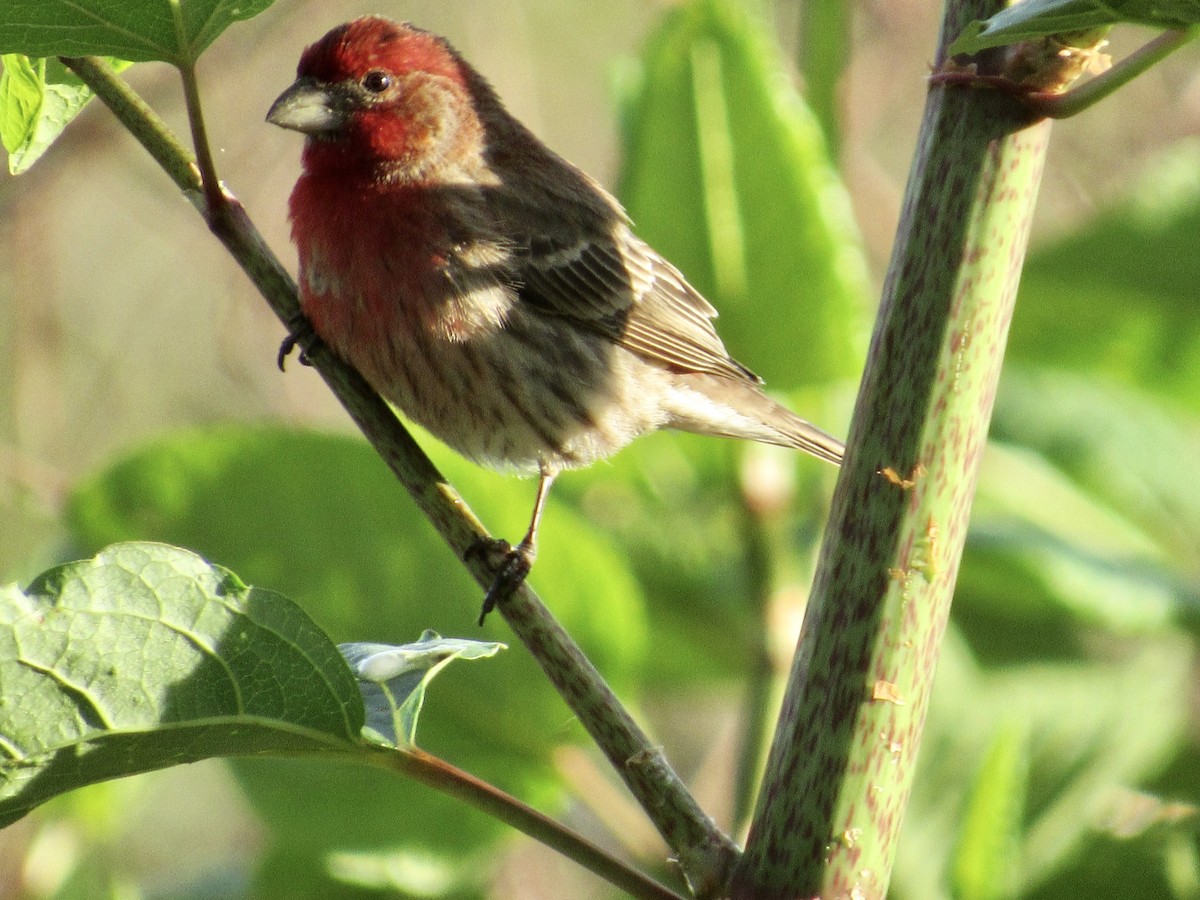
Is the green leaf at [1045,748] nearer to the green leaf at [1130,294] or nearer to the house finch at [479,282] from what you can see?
the house finch at [479,282]

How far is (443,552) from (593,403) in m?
1.22

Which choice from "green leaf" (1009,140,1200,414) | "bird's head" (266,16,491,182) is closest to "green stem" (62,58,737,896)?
"bird's head" (266,16,491,182)

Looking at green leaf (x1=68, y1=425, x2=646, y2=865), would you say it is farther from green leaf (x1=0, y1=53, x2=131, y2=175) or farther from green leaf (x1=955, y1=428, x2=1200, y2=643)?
green leaf (x1=0, y1=53, x2=131, y2=175)

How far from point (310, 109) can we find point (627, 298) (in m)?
1.05

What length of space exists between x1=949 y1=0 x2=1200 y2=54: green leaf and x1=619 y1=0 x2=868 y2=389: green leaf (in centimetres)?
149

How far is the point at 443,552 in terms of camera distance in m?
2.64

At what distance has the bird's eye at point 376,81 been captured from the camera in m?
3.54

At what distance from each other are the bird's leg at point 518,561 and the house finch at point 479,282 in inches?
3.3

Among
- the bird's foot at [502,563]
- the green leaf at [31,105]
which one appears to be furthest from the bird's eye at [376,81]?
the green leaf at [31,105]

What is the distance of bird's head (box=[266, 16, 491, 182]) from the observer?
3.45 m

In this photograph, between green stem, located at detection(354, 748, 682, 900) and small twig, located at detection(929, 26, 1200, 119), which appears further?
green stem, located at detection(354, 748, 682, 900)

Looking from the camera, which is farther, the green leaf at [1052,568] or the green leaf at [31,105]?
the green leaf at [1052,568]

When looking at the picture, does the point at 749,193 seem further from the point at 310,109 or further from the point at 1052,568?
the point at 310,109

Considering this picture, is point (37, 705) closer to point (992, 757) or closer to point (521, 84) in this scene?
point (992, 757)
